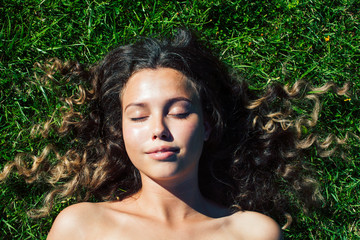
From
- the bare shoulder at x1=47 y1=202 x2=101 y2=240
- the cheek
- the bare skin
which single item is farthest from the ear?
the bare shoulder at x1=47 y1=202 x2=101 y2=240

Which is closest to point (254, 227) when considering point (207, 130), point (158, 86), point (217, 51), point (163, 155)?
point (207, 130)

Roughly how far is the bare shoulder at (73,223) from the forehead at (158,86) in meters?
0.84

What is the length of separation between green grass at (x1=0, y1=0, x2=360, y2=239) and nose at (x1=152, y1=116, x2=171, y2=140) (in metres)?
1.17

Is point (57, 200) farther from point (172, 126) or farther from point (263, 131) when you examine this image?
point (263, 131)

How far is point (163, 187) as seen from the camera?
10.7 feet

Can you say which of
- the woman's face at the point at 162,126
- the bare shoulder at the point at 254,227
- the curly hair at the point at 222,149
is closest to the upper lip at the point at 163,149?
the woman's face at the point at 162,126

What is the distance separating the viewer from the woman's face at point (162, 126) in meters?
3.01

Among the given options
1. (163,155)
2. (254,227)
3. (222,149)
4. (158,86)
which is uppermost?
(158,86)

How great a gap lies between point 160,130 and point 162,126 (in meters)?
0.03

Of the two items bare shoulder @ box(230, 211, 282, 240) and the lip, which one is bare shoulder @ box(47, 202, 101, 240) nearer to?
the lip

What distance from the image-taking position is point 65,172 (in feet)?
12.4

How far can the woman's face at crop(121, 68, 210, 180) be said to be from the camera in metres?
3.01

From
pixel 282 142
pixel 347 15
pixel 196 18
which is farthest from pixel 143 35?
pixel 347 15

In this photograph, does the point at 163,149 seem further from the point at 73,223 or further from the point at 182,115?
the point at 73,223
